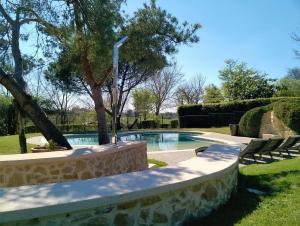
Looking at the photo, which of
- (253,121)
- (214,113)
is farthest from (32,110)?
(214,113)

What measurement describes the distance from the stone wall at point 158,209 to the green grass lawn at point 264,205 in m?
0.15

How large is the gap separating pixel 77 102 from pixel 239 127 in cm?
2902

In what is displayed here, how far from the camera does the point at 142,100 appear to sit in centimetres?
4119

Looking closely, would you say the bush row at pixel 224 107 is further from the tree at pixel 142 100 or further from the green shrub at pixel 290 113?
the tree at pixel 142 100

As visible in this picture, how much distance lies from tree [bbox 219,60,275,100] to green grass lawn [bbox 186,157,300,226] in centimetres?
3827

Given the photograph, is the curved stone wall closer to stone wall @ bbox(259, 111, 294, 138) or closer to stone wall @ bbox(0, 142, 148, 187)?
stone wall @ bbox(0, 142, 148, 187)

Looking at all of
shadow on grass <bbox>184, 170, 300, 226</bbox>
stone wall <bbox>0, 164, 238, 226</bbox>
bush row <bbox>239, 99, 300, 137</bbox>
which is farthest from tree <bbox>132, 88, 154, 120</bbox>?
stone wall <bbox>0, 164, 238, 226</bbox>

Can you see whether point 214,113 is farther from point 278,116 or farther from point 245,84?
point 245,84

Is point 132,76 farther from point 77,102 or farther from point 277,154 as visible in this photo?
point 277,154

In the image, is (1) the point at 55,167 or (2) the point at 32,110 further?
(2) the point at 32,110

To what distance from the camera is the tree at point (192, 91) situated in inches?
2047

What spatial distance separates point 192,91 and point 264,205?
4982 cm

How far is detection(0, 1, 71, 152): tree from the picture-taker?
Answer: 9.07 meters

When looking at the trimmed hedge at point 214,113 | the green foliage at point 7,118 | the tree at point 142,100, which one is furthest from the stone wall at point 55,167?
the tree at point 142,100
